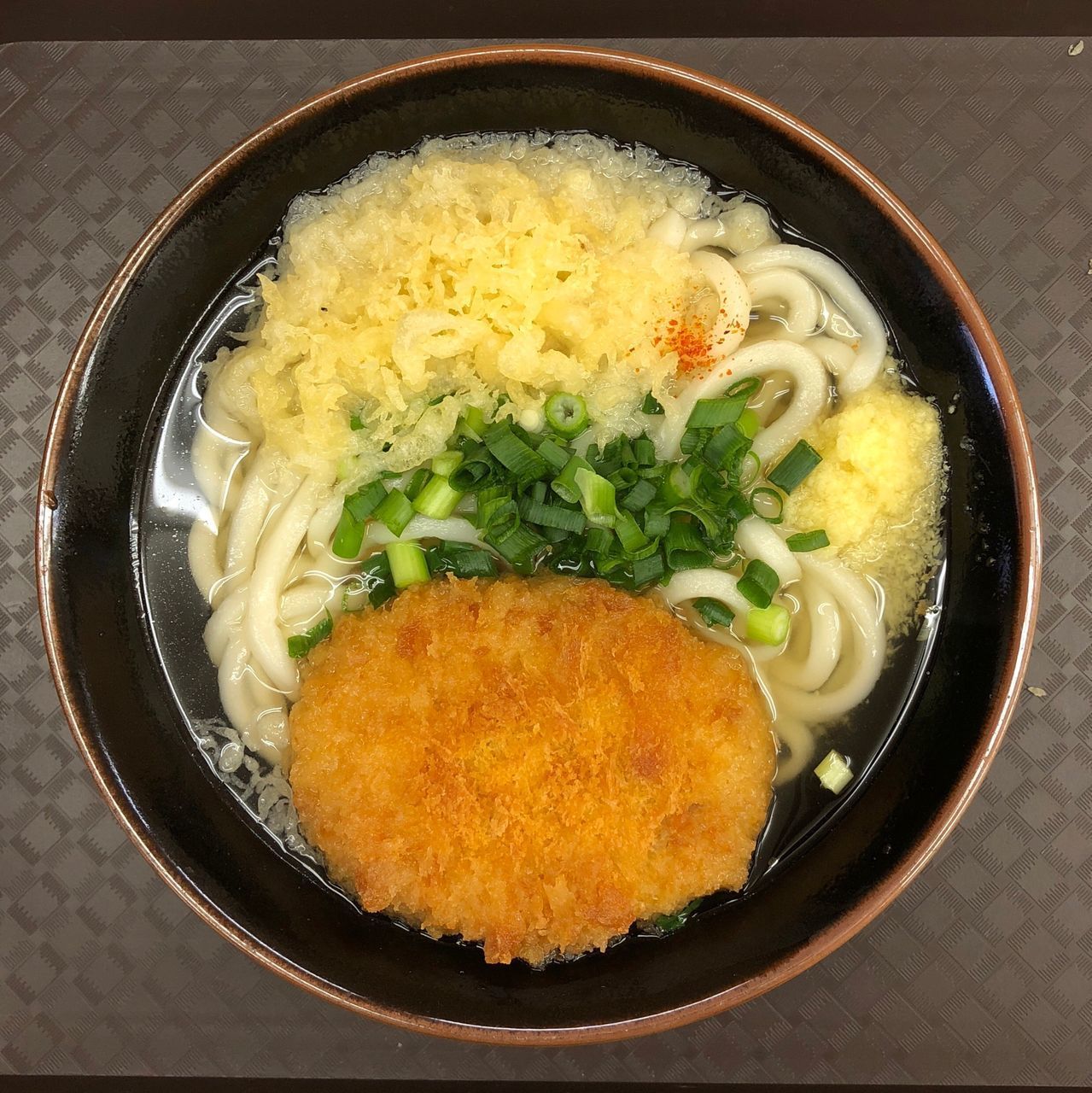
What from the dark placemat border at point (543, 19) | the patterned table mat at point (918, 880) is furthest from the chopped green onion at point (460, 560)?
the dark placemat border at point (543, 19)

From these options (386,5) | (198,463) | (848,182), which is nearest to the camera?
(848,182)

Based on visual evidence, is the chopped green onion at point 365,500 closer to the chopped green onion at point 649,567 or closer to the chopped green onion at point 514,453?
the chopped green onion at point 514,453

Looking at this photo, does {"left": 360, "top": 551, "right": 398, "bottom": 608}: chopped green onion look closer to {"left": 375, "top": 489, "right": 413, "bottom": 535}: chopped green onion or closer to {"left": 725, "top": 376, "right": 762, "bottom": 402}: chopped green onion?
{"left": 375, "top": 489, "right": 413, "bottom": 535}: chopped green onion

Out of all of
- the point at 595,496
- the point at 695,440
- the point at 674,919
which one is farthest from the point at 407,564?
the point at 674,919

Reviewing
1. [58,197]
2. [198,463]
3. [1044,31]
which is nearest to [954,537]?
[1044,31]

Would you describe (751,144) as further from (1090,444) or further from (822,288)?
(1090,444)

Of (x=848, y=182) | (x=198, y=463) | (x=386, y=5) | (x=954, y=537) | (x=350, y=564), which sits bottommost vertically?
(x=954, y=537)
